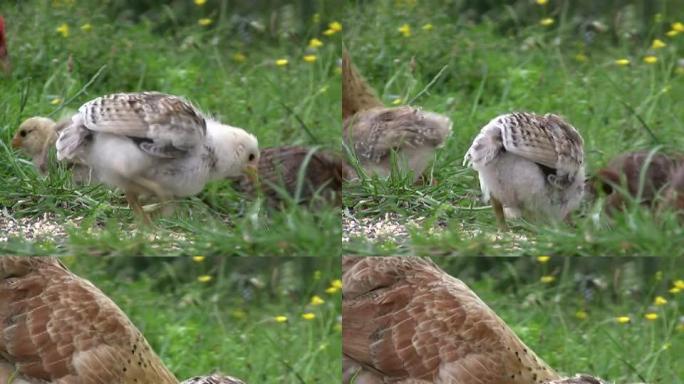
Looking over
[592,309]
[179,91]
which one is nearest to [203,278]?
[179,91]

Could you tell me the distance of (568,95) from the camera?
6.73 meters

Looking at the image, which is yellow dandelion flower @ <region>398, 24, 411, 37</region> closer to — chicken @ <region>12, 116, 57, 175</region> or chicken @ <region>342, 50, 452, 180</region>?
chicken @ <region>342, 50, 452, 180</region>

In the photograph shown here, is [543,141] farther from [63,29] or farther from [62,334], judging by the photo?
[63,29]

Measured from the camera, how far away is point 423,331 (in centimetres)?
590

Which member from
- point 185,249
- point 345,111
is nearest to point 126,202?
point 185,249

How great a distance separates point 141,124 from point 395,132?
923 millimetres

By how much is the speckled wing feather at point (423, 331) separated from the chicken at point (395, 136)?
390 mm

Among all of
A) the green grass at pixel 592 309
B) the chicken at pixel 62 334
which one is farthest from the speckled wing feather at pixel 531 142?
the chicken at pixel 62 334

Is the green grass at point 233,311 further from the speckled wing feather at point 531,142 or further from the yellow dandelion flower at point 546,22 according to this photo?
the yellow dandelion flower at point 546,22

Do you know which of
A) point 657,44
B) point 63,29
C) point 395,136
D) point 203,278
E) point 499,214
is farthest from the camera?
point 657,44

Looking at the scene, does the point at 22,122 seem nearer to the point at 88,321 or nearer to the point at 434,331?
the point at 88,321

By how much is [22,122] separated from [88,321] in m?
1.06

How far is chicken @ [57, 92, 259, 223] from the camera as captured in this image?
586 centimetres

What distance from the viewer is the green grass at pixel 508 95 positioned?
5926mm
